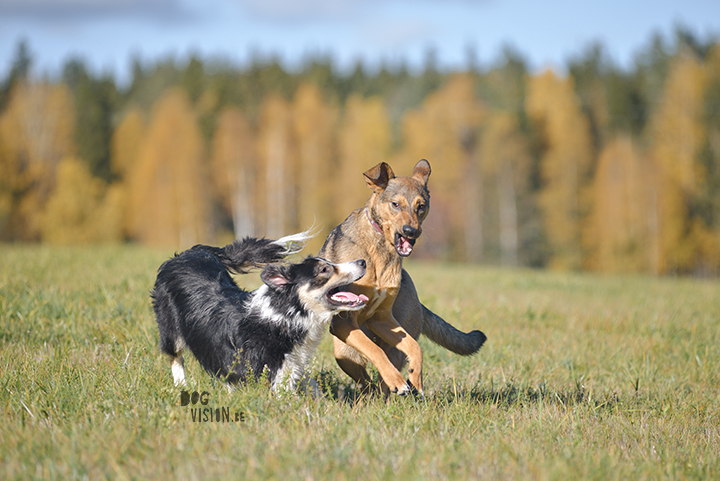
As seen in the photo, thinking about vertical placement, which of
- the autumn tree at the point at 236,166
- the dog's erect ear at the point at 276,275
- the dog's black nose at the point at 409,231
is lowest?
the dog's erect ear at the point at 276,275

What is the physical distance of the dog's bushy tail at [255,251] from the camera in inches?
216

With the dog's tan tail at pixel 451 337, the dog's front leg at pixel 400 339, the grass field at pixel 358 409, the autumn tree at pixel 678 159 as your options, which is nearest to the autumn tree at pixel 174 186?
the autumn tree at pixel 678 159

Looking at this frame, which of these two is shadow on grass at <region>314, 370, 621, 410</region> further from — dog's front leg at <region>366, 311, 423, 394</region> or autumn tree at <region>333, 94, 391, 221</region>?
autumn tree at <region>333, 94, 391, 221</region>

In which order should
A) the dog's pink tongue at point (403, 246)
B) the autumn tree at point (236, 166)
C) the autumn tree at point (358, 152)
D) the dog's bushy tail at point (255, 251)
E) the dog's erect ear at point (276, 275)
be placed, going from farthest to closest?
the autumn tree at point (236, 166) → the autumn tree at point (358, 152) → the dog's bushy tail at point (255, 251) → the dog's erect ear at point (276, 275) → the dog's pink tongue at point (403, 246)

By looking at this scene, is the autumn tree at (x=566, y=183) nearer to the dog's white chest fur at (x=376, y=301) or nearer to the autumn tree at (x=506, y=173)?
the autumn tree at (x=506, y=173)

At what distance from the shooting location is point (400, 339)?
4.47m

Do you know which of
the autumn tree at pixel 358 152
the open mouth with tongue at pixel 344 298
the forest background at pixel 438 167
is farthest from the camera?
the autumn tree at pixel 358 152

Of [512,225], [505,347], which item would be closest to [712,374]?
[505,347]

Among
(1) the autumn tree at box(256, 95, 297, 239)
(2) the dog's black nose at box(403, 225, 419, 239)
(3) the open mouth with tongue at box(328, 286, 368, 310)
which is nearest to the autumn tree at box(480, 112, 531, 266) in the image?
(1) the autumn tree at box(256, 95, 297, 239)

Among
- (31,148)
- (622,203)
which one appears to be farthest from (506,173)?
(31,148)

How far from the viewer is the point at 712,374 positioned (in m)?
6.21

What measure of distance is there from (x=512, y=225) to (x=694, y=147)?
1159 centimetres

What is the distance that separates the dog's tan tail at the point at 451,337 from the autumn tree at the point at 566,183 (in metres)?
35.4

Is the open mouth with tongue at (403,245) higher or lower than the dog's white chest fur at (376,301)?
higher
